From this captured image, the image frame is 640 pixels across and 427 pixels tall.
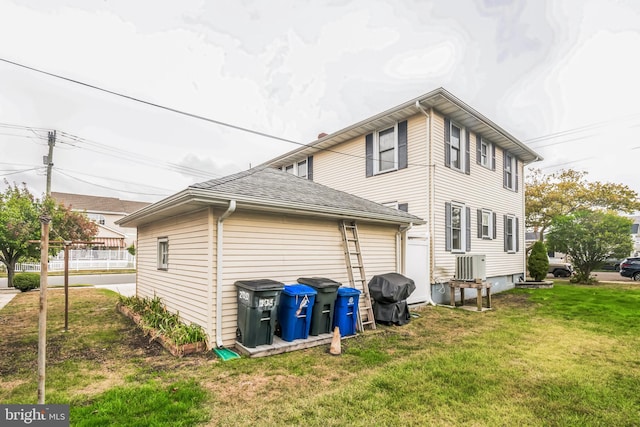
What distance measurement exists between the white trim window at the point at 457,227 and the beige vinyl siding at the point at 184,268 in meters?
7.72

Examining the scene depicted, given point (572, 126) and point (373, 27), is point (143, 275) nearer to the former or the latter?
point (373, 27)

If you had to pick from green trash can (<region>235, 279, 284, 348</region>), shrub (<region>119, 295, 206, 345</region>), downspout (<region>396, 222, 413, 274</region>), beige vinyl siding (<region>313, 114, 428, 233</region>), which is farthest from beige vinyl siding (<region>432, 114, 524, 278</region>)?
shrub (<region>119, 295, 206, 345</region>)

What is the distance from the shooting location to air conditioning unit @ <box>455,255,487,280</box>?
9.48 metres

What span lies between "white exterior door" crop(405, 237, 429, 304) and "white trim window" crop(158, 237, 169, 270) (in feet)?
20.3

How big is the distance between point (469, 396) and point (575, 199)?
985 inches

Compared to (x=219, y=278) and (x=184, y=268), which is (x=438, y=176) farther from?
(x=184, y=268)

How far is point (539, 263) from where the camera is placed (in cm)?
1455

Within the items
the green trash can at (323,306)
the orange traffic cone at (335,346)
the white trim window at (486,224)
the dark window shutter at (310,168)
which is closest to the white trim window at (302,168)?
the dark window shutter at (310,168)

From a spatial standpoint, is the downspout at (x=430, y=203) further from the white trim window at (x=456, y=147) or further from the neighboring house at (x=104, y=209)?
the neighboring house at (x=104, y=209)

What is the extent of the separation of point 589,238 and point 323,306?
15.5m

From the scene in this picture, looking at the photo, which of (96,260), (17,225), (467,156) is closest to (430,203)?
(467,156)

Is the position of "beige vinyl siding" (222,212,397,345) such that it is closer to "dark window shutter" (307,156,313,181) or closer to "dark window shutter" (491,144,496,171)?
Answer: "dark window shutter" (307,156,313,181)

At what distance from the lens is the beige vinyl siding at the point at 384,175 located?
1011cm

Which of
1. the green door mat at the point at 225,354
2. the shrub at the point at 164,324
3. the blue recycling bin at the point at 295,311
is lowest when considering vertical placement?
the green door mat at the point at 225,354
